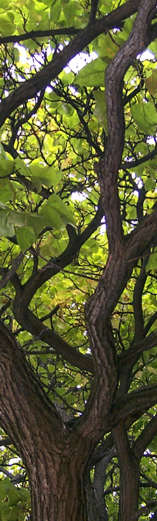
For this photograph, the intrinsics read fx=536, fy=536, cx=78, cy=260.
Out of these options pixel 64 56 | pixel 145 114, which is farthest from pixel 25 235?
pixel 64 56

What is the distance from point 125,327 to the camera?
13.8ft

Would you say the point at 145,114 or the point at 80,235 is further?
the point at 80,235

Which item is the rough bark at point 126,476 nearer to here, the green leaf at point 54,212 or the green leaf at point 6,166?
the green leaf at point 54,212

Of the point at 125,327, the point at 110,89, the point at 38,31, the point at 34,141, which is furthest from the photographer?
the point at 125,327

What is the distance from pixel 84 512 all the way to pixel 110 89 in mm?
2017

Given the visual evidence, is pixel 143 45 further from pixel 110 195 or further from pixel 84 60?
pixel 84 60

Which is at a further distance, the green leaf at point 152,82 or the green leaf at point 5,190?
the green leaf at point 152,82

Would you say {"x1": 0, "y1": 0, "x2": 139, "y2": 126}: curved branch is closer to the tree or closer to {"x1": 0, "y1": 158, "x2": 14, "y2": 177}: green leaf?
the tree

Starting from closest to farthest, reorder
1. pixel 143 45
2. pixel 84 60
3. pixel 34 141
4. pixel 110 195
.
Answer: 1. pixel 143 45
2. pixel 110 195
3. pixel 84 60
4. pixel 34 141

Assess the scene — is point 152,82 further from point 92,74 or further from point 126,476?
point 126,476

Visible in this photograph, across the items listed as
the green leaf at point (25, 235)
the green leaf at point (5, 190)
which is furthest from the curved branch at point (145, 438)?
the green leaf at point (5, 190)

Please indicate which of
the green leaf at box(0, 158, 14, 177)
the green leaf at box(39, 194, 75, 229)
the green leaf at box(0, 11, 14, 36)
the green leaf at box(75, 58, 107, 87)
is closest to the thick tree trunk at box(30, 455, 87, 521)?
the green leaf at box(39, 194, 75, 229)

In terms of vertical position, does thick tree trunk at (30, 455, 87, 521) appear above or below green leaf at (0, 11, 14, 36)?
below

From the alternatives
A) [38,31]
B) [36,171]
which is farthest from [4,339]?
[38,31]
